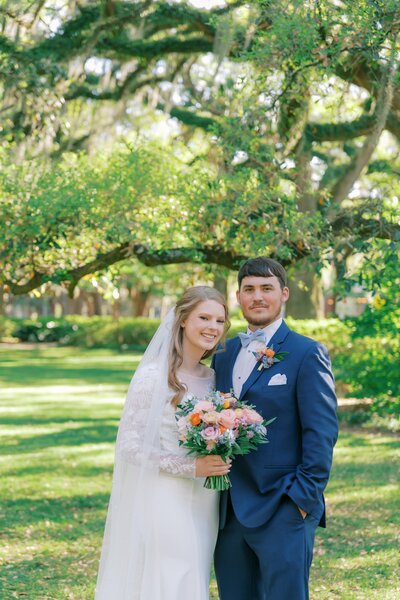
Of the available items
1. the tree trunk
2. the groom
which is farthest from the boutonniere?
the tree trunk

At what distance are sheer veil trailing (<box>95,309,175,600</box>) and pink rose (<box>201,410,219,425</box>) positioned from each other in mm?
391

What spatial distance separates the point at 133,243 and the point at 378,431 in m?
7.68

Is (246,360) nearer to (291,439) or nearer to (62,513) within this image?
(291,439)

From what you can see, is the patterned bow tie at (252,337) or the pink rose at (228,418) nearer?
the pink rose at (228,418)

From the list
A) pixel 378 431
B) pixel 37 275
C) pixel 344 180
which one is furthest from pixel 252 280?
pixel 344 180

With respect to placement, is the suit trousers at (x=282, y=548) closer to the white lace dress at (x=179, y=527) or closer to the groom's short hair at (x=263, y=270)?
the white lace dress at (x=179, y=527)

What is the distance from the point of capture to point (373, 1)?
5.39m

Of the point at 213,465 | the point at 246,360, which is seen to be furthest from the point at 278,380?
the point at 213,465

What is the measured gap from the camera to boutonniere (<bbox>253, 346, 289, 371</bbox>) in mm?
3861

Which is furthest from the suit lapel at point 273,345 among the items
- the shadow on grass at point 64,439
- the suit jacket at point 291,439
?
the shadow on grass at point 64,439

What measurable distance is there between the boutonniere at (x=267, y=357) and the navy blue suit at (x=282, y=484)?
2 cm

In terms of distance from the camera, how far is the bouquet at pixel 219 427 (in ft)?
11.8

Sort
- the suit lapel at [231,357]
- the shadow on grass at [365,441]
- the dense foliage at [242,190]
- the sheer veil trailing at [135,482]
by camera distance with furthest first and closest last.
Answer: the shadow on grass at [365,441] → the dense foliage at [242,190] → the suit lapel at [231,357] → the sheer veil trailing at [135,482]

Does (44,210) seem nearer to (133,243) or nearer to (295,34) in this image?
(133,243)
